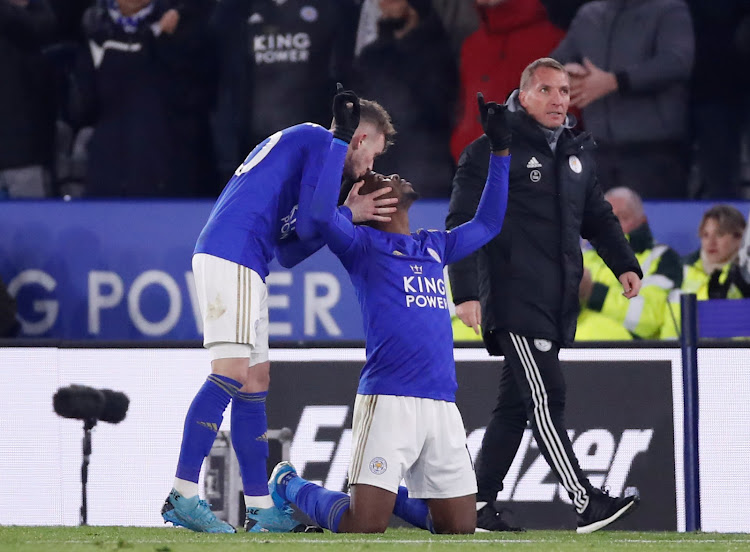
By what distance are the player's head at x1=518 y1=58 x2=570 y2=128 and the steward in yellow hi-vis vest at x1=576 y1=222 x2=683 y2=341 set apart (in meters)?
2.14

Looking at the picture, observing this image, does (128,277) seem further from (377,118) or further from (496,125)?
(496,125)

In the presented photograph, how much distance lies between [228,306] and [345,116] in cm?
80

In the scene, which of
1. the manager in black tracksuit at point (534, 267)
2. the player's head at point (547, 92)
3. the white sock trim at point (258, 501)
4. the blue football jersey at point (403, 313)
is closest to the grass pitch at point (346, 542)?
the white sock trim at point (258, 501)

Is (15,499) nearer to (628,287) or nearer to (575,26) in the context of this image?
(628,287)

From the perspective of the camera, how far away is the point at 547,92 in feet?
15.7

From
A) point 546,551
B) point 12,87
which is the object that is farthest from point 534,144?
point 12,87

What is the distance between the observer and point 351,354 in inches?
212

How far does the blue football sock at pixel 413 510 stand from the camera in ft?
13.9

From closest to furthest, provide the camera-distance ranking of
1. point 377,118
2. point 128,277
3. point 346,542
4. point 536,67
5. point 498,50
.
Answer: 1. point 346,542
2. point 377,118
3. point 536,67
4. point 128,277
5. point 498,50

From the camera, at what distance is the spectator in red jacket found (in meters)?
7.59

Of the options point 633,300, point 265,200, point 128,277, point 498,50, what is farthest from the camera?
point 498,50

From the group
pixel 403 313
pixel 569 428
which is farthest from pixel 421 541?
pixel 569 428

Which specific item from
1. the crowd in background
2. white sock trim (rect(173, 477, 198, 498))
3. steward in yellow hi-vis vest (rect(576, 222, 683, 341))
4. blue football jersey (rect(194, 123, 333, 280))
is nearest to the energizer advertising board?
blue football jersey (rect(194, 123, 333, 280))

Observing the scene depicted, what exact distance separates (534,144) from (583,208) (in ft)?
1.12
